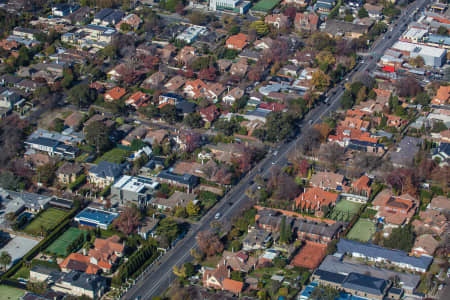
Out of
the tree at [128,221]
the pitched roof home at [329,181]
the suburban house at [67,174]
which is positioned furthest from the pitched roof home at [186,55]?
the tree at [128,221]

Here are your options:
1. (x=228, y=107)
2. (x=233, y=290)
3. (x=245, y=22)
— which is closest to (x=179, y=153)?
(x=228, y=107)

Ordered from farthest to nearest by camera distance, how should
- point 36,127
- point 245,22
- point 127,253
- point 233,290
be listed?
point 245,22 < point 36,127 < point 127,253 < point 233,290

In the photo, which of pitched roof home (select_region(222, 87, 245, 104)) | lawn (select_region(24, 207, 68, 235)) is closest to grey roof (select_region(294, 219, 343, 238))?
lawn (select_region(24, 207, 68, 235))

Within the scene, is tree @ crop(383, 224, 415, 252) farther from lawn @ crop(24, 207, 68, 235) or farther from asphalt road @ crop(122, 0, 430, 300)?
lawn @ crop(24, 207, 68, 235)

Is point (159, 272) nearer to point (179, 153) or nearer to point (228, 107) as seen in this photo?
point (179, 153)

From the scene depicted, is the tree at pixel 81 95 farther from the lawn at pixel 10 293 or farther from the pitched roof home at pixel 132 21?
the lawn at pixel 10 293
